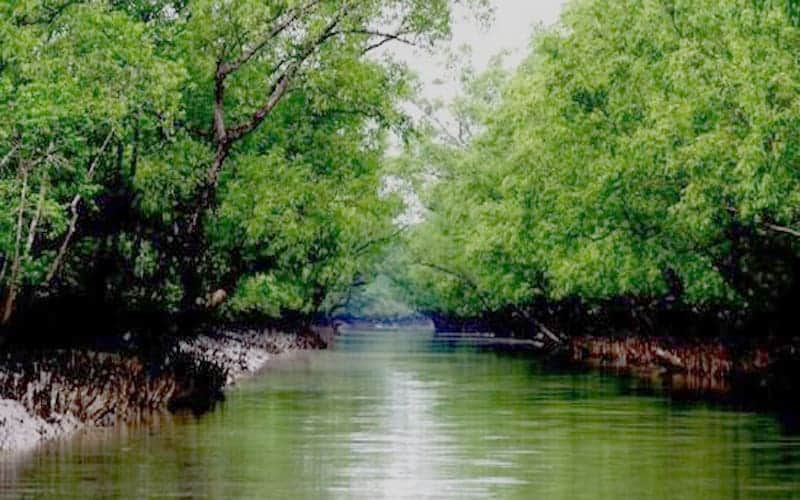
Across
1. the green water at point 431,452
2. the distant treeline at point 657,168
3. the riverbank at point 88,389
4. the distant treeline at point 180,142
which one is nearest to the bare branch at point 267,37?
the distant treeline at point 180,142

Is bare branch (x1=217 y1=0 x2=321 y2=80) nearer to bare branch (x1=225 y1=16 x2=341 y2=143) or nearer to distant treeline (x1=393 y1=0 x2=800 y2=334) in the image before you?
bare branch (x1=225 y1=16 x2=341 y2=143)

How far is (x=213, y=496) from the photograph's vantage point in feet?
59.9

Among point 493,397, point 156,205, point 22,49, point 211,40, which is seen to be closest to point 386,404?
point 493,397

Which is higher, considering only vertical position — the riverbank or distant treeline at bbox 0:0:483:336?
distant treeline at bbox 0:0:483:336

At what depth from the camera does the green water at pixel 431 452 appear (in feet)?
63.5

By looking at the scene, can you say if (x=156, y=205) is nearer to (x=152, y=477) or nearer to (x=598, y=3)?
(x=152, y=477)

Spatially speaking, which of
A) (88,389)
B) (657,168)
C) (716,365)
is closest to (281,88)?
(88,389)

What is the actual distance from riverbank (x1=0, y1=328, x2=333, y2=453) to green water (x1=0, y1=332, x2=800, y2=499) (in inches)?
33.4

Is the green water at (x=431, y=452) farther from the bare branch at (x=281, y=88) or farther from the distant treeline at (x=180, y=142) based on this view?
the bare branch at (x=281, y=88)

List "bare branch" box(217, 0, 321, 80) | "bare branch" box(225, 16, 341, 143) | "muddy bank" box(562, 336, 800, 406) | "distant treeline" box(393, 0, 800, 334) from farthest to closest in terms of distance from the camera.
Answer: "muddy bank" box(562, 336, 800, 406), "bare branch" box(225, 16, 341, 143), "bare branch" box(217, 0, 321, 80), "distant treeline" box(393, 0, 800, 334)

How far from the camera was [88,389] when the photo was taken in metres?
29.5

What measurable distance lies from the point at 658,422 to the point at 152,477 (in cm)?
1417

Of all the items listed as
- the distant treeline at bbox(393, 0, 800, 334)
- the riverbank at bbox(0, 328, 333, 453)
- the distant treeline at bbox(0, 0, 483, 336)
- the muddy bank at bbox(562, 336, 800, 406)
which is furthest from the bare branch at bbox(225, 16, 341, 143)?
the muddy bank at bbox(562, 336, 800, 406)

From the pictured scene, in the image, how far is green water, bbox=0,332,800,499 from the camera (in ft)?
63.5
